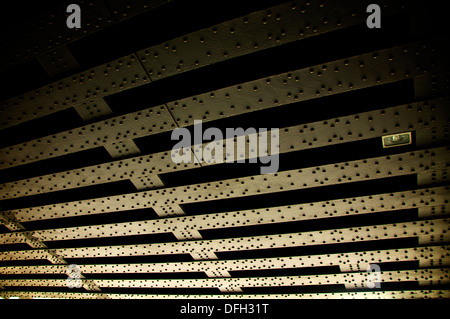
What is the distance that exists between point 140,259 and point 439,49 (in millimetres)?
6403

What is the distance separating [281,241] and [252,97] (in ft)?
9.10

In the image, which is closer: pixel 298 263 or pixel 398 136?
pixel 398 136

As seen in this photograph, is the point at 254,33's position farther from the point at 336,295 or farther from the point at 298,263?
the point at 336,295

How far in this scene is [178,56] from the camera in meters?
2.72

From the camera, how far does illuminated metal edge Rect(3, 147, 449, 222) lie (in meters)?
3.13

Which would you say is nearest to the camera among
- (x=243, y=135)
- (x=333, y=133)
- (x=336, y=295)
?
(x=333, y=133)

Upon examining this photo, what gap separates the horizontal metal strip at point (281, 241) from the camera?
12.3ft

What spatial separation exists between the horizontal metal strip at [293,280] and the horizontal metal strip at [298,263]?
7.6 inches

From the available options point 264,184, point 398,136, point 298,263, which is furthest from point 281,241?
point 398,136

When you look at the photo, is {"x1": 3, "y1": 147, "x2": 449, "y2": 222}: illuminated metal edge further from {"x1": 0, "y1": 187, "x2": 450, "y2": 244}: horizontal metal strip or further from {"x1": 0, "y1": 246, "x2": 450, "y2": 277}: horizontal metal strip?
{"x1": 0, "y1": 246, "x2": 450, "y2": 277}: horizontal metal strip

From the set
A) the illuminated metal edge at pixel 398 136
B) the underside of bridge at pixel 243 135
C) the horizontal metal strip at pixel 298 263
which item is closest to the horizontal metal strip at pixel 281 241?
the underside of bridge at pixel 243 135

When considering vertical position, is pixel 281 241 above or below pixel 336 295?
above

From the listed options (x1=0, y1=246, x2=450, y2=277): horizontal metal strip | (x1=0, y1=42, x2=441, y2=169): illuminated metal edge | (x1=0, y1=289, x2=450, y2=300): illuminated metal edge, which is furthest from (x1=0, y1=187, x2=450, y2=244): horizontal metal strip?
(x1=0, y1=289, x2=450, y2=300): illuminated metal edge

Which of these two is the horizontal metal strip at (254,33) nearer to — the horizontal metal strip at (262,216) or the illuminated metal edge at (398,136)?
the illuminated metal edge at (398,136)
